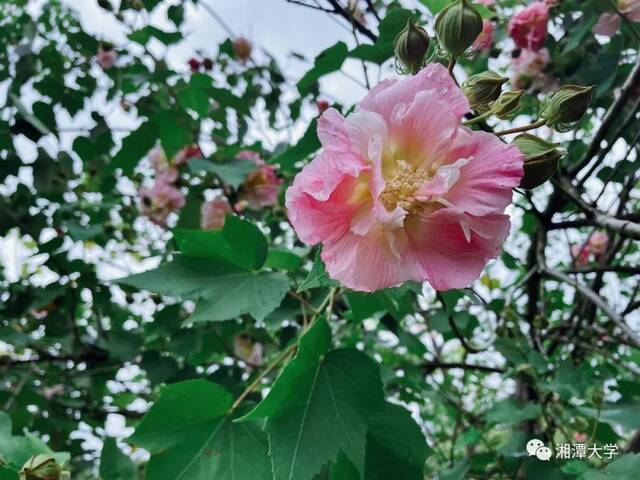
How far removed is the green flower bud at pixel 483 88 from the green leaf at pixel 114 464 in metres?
0.71

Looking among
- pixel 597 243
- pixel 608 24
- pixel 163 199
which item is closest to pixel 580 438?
pixel 597 243

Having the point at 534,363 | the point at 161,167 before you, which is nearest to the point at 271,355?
the point at 161,167

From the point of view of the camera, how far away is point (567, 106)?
1.98ft

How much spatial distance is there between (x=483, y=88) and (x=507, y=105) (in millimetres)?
32

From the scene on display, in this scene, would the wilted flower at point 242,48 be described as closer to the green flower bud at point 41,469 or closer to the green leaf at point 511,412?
the green leaf at point 511,412

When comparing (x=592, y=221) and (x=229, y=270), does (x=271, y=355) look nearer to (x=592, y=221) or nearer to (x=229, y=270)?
(x=229, y=270)

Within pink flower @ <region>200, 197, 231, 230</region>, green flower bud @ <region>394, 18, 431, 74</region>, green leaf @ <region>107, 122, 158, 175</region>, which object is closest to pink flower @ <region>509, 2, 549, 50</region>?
green flower bud @ <region>394, 18, 431, 74</region>

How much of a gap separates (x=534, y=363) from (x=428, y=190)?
0.68 m

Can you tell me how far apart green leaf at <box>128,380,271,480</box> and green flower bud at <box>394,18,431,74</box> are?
0.50 m

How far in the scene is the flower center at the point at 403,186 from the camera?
57 centimetres

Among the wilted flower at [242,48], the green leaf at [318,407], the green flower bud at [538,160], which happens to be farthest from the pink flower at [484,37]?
the wilted flower at [242,48]

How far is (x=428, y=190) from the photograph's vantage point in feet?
1.77

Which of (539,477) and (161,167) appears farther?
(161,167)

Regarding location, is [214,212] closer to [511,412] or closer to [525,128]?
[511,412]
